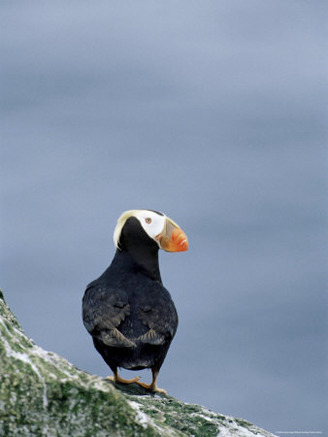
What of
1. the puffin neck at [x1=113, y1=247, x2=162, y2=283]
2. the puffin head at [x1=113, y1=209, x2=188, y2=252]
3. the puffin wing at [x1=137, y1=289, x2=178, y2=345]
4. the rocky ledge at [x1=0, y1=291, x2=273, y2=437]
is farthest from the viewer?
the puffin head at [x1=113, y1=209, x2=188, y2=252]

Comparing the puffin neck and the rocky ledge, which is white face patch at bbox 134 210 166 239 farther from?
the rocky ledge

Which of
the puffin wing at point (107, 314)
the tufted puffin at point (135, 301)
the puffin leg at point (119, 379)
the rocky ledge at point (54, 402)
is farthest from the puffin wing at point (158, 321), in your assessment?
the rocky ledge at point (54, 402)

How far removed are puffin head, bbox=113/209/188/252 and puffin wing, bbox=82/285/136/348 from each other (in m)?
0.70

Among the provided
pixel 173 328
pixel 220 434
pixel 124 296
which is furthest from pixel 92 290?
pixel 220 434

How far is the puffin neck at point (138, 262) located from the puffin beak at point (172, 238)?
0.55ft

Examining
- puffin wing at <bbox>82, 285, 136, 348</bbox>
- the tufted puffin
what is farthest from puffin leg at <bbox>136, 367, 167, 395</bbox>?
puffin wing at <bbox>82, 285, 136, 348</bbox>

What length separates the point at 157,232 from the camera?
6.92 meters

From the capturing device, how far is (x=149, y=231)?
6910 mm

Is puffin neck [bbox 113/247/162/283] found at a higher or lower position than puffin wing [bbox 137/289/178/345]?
higher

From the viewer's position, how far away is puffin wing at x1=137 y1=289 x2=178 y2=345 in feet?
19.5

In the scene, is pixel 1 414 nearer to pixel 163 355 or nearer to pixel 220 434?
pixel 220 434

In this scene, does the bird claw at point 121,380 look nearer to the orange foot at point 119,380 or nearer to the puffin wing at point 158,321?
the orange foot at point 119,380

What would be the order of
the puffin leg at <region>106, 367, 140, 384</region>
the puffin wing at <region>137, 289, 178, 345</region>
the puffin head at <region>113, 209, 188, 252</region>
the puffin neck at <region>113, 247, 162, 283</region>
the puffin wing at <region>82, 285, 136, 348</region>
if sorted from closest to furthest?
the puffin wing at <region>82, 285, 136, 348</region>, the puffin wing at <region>137, 289, 178, 345</region>, the puffin leg at <region>106, 367, 140, 384</region>, the puffin neck at <region>113, 247, 162, 283</region>, the puffin head at <region>113, 209, 188, 252</region>

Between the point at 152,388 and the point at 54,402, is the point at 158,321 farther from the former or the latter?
the point at 54,402
